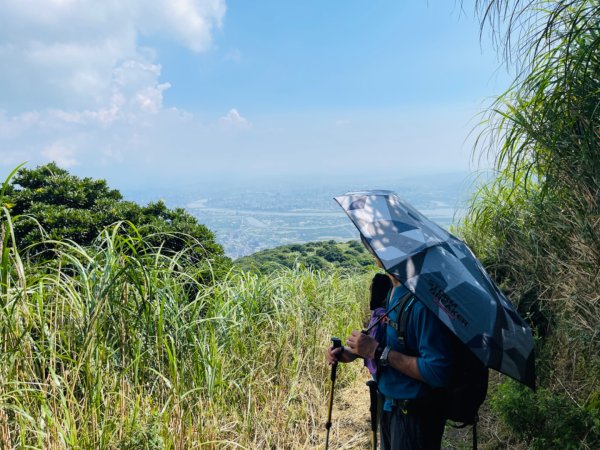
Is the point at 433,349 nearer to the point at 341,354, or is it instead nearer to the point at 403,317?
the point at 403,317

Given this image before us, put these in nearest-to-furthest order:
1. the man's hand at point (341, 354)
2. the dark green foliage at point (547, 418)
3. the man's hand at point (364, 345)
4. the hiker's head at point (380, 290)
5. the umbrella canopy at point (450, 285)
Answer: the umbrella canopy at point (450, 285) → the man's hand at point (364, 345) → the man's hand at point (341, 354) → the hiker's head at point (380, 290) → the dark green foliage at point (547, 418)

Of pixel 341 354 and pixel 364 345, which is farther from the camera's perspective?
pixel 341 354

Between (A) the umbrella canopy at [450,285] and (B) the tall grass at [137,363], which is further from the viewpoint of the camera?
(B) the tall grass at [137,363]

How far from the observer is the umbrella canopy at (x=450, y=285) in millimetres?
1605

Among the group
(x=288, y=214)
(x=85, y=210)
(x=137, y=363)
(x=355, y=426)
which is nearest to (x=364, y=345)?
(x=137, y=363)

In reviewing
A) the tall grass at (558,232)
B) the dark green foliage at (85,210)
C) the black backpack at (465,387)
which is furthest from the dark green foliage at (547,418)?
the dark green foliage at (85,210)

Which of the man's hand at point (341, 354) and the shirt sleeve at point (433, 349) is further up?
the shirt sleeve at point (433, 349)

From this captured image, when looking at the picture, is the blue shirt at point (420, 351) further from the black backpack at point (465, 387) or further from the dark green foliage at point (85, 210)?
the dark green foliage at point (85, 210)

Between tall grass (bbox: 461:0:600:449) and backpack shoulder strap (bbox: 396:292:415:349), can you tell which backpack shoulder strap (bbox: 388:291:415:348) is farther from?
tall grass (bbox: 461:0:600:449)

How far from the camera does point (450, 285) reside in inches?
65.6

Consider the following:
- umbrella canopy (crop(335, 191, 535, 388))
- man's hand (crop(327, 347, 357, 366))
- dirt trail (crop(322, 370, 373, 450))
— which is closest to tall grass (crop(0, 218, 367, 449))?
dirt trail (crop(322, 370, 373, 450))

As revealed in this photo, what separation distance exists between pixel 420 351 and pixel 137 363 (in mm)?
1568

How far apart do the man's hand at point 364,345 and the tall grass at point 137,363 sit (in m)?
1.18

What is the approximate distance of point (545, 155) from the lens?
3.62m
